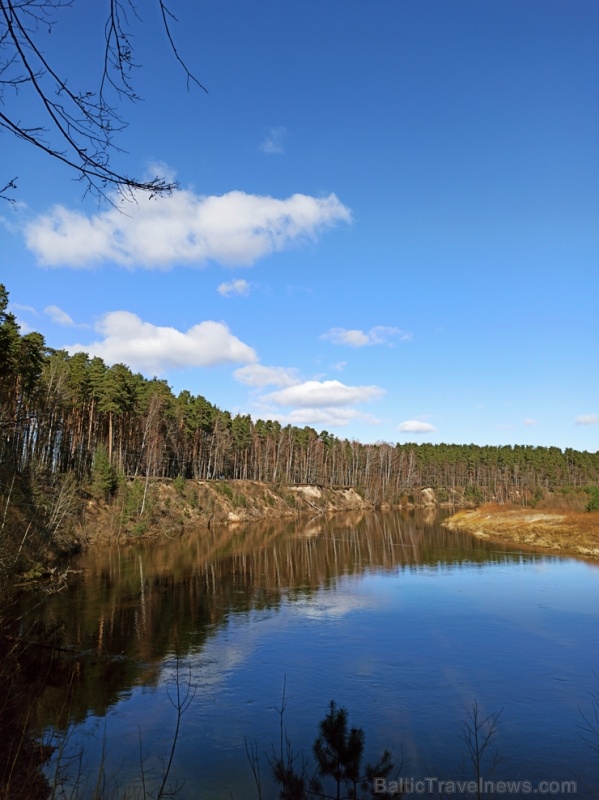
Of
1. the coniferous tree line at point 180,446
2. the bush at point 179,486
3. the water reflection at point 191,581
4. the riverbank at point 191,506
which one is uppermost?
the coniferous tree line at point 180,446

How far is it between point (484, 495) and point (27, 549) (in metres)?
128

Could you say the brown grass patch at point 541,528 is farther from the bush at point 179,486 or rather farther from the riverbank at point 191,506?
the bush at point 179,486

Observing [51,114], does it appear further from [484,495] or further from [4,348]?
[484,495]

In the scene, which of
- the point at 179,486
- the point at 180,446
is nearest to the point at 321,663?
the point at 179,486

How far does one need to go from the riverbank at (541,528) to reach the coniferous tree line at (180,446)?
40.3m

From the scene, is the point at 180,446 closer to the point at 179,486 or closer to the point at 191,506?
the point at 179,486

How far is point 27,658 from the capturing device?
16.8m

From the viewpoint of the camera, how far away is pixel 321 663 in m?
18.1

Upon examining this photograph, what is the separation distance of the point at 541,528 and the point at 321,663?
46.5 meters

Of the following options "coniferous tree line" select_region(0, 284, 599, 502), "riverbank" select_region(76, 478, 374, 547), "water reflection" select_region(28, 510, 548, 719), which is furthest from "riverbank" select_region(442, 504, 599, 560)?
"coniferous tree line" select_region(0, 284, 599, 502)

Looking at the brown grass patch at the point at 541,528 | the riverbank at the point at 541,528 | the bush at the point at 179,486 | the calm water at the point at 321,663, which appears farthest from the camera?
the bush at the point at 179,486

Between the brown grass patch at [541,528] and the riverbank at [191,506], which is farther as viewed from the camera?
the riverbank at [191,506]

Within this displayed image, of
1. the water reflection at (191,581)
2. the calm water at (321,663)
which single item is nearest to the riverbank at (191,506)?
the water reflection at (191,581)

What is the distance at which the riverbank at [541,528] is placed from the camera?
48000mm
